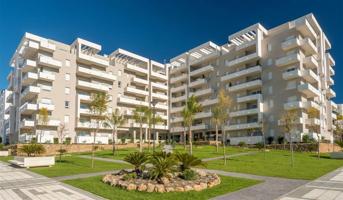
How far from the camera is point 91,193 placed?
43.8ft

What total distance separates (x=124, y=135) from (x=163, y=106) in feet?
45.6

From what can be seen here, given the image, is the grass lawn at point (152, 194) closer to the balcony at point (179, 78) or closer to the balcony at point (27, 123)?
the balcony at point (27, 123)

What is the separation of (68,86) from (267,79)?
4191 cm

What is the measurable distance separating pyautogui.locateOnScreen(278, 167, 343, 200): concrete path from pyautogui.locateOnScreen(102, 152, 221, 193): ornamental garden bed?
414cm

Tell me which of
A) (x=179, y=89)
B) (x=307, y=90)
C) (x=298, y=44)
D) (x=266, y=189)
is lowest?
(x=266, y=189)

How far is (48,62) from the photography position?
54.8 m

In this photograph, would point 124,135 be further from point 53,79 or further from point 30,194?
point 30,194

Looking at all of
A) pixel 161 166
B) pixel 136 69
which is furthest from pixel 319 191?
pixel 136 69

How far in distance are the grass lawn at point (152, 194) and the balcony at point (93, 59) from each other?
4820 cm

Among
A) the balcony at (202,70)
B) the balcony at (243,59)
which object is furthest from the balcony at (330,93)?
the balcony at (202,70)

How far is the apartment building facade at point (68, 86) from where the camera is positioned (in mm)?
54125

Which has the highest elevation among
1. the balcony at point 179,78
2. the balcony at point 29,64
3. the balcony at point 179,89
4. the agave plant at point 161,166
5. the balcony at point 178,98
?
the balcony at point 179,78

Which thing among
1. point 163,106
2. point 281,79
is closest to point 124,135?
point 163,106

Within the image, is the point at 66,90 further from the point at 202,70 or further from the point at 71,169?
the point at 71,169
